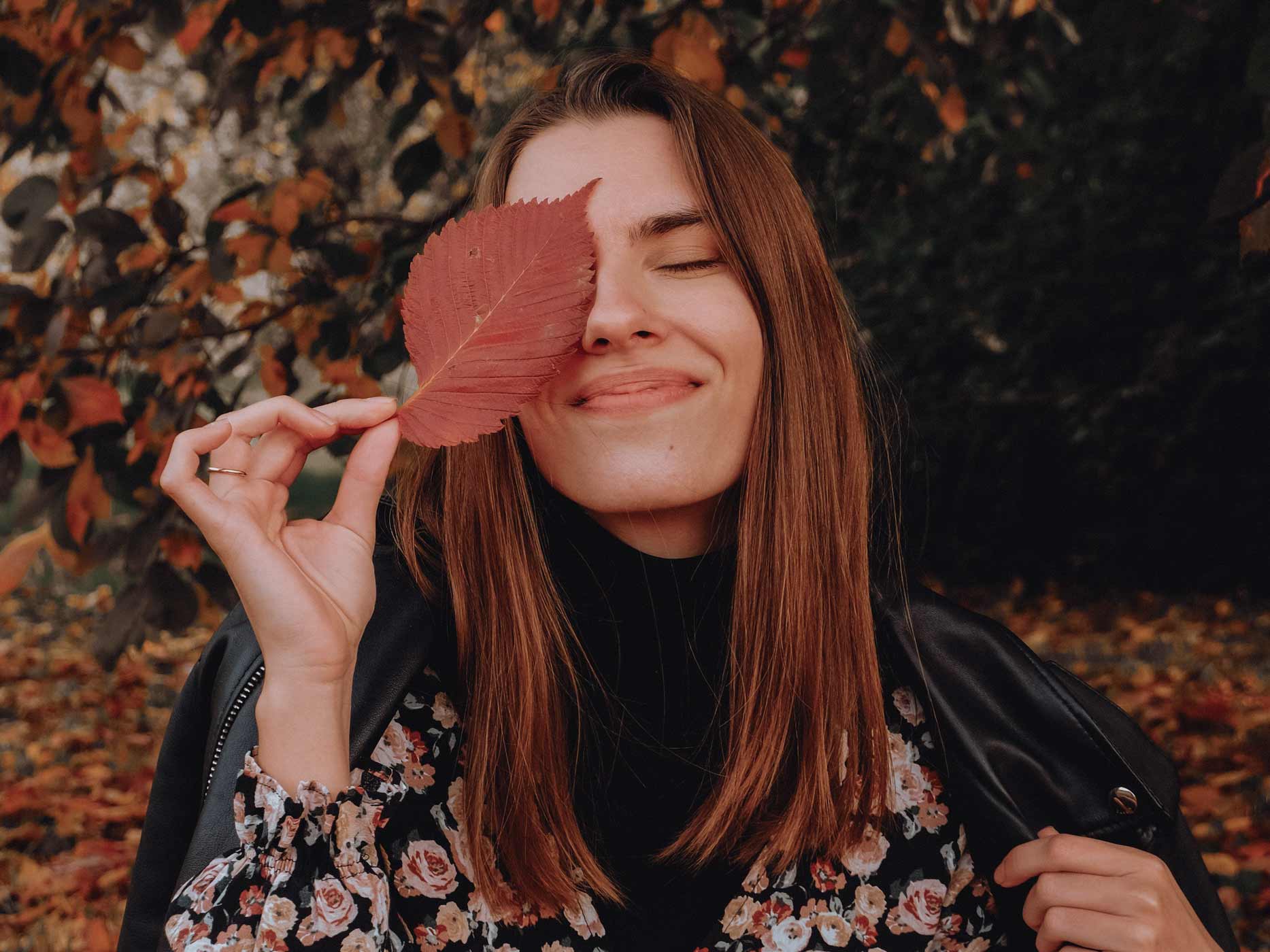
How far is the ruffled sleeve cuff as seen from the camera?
1.18 m

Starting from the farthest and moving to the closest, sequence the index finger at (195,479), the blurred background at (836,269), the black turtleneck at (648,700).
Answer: the blurred background at (836,269)
the black turtleneck at (648,700)
the index finger at (195,479)

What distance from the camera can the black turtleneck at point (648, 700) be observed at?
1.58 meters

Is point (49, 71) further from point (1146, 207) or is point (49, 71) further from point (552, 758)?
point (1146, 207)

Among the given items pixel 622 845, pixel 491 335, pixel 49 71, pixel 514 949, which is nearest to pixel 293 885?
pixel 514 949

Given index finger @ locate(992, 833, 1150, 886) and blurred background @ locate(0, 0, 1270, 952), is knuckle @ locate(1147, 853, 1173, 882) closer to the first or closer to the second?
index finger @ locate(992, 833, 1150, 886)

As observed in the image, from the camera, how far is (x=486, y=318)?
1.21 metres

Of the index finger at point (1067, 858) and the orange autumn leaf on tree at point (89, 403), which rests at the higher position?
the orange autumn leaf on tree at point (89, 403)

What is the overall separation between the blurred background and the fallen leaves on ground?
Result: 21 millimetres

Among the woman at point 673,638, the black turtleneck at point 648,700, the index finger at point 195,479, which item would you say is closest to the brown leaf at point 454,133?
the woman at point 673,638

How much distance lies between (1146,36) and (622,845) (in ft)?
19.5

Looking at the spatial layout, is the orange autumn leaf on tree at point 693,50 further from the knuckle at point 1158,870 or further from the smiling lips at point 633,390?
the knuckle at point 1158,870

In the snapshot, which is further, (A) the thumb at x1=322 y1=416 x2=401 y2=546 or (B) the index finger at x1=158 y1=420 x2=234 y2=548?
(A) the thumb at x1=322 y1=416 x2=401 y2=546

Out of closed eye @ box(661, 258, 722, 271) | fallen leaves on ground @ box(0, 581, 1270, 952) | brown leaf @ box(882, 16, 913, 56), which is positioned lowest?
fallen leaves on ground @ box(0, 581, 1270, 952)

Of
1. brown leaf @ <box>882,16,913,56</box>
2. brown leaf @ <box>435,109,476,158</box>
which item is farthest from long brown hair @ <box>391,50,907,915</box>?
brown leaf @ <box>882,16,913,56</box>
